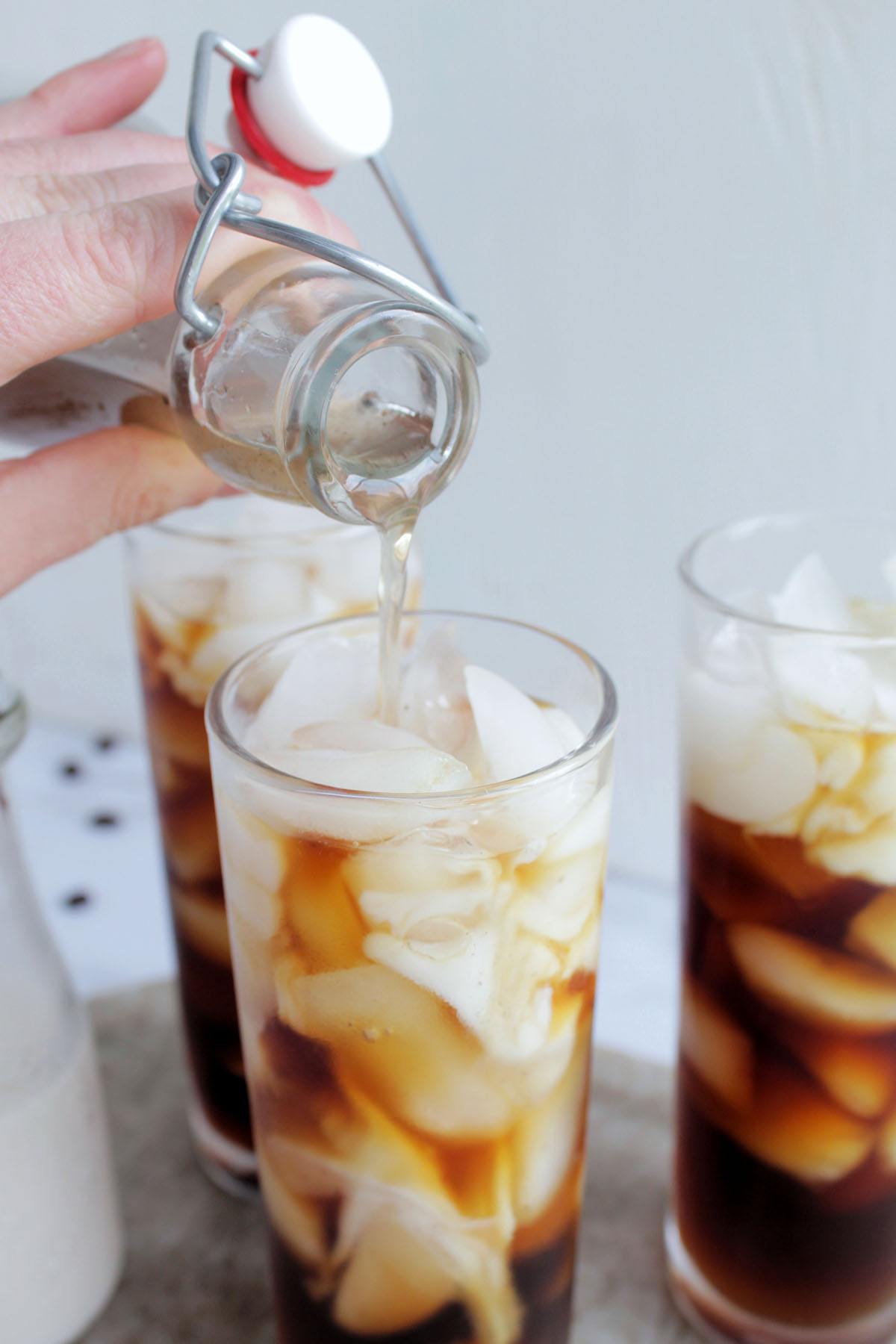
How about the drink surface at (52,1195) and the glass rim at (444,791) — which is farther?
the drink surface at (52,1195)

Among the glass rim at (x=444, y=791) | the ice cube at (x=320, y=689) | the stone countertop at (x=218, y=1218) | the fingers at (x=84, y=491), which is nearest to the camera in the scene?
the glass rim at (x=444, y=791)

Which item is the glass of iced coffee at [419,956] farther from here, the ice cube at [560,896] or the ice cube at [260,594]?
the ice cube at [260,594]

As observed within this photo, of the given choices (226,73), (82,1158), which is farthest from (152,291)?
(226,73)

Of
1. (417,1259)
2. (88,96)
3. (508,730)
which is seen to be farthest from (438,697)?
(88,96)

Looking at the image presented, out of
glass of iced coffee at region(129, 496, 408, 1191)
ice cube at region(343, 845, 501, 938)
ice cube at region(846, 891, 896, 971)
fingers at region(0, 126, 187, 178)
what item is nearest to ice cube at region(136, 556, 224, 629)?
glass of iced coffee at region(129, 496, 408, 1191)

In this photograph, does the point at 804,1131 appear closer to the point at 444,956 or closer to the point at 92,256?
the point at 444,956

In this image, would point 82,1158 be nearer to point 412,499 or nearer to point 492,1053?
point 492,1053

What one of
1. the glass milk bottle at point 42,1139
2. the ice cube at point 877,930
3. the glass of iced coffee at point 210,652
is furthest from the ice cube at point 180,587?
the ice cube at point 877,930
